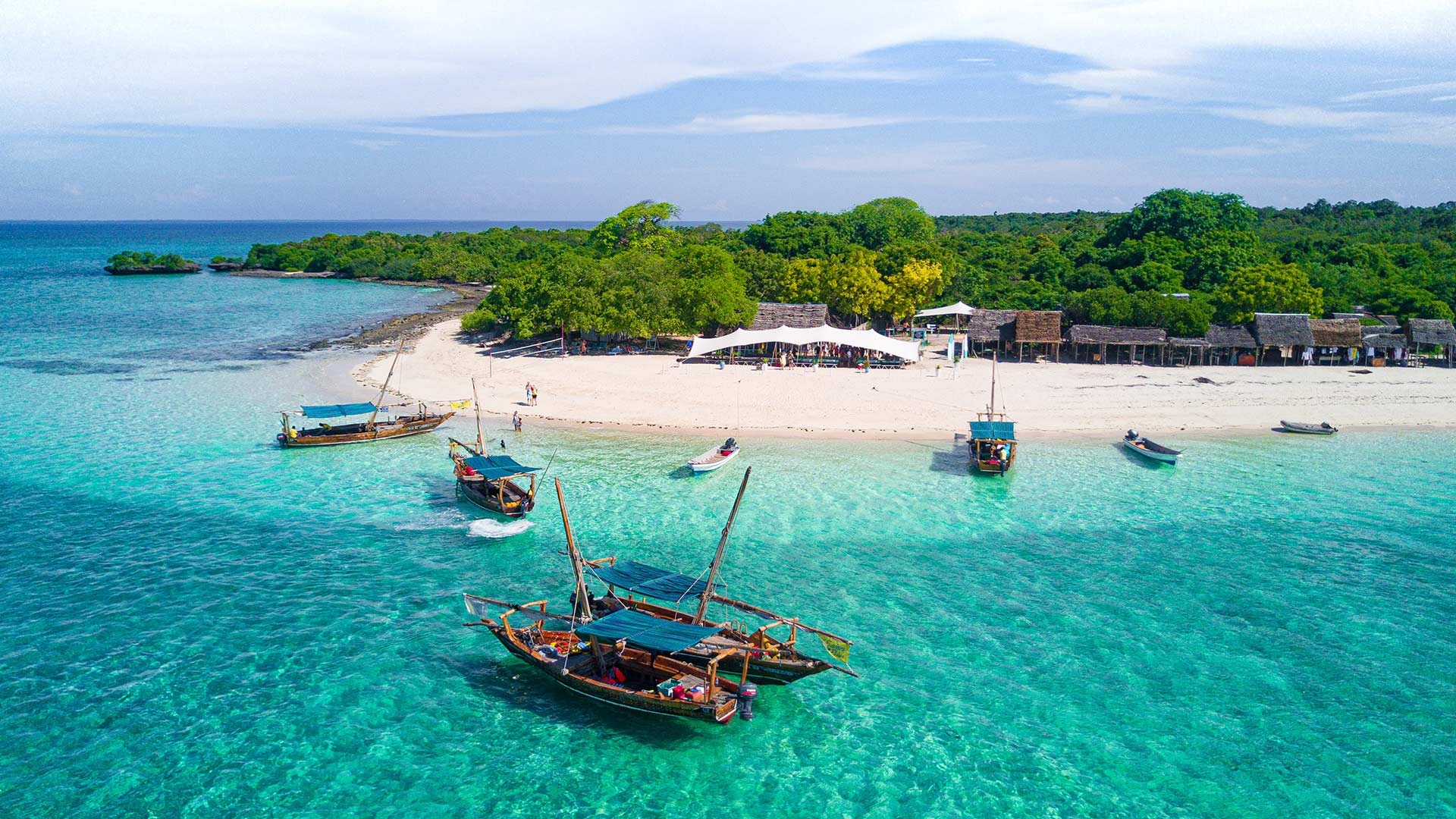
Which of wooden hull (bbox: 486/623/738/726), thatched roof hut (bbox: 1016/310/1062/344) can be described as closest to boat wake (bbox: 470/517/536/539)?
wooden hull (bbox: 486/623/738/726)

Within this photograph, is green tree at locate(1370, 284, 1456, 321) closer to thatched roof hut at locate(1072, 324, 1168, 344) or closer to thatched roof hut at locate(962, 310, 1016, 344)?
thatched roof hut at locate(1072, 324, 1168, 344)

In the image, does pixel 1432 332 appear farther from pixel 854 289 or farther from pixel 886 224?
pixel 886 224

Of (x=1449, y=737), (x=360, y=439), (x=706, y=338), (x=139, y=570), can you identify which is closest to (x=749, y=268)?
(x=706, y=338)

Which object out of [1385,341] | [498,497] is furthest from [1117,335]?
[498,497]

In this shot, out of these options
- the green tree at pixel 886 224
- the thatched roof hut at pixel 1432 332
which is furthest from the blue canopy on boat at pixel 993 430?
the green tree at pixel 886 224

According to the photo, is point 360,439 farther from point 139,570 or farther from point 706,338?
point 706,338

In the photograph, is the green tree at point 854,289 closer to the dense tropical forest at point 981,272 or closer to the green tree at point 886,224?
the dense tropical forest at point 981,272

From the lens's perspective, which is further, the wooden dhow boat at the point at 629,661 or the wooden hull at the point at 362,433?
the wooden hull at the point at 362,433
